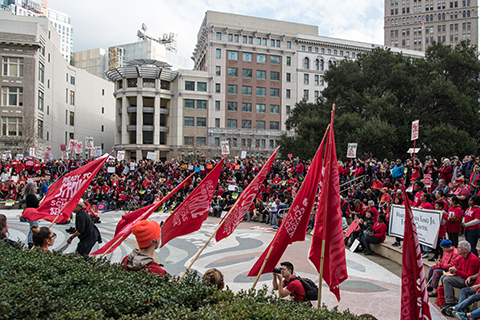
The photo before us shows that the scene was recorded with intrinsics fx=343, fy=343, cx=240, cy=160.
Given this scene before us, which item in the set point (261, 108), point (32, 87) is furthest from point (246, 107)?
point (32, 87)

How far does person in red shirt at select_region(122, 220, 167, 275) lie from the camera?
446cm

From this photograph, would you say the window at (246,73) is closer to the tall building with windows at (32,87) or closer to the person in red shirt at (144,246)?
the tall building with windows at (32,87)

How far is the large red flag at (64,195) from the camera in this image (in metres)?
7.79

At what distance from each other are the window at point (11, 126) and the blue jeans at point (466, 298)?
53975 mm

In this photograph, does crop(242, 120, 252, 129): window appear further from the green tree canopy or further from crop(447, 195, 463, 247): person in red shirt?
crop(447, 195, 463, 247): person in red shirt

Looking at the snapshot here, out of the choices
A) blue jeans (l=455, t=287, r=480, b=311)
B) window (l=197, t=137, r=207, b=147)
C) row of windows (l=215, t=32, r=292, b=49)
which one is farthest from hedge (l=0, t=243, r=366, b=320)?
row of windows (l=215, t=32, r=292, b=49)

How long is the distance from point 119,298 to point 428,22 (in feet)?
459

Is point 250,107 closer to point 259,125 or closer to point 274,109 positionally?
point 259,125

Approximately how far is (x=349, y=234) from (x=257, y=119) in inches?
2136

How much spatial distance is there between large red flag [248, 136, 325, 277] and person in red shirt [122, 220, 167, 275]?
1.76m

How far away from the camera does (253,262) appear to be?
10.6m

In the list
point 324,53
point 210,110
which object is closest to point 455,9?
point 324,53

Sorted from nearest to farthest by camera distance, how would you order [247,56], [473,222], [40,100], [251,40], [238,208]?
1. [238,208]
2. [473,222]
3. [40,100]
4. [247,56]
5. [251,40]

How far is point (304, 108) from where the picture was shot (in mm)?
37781
